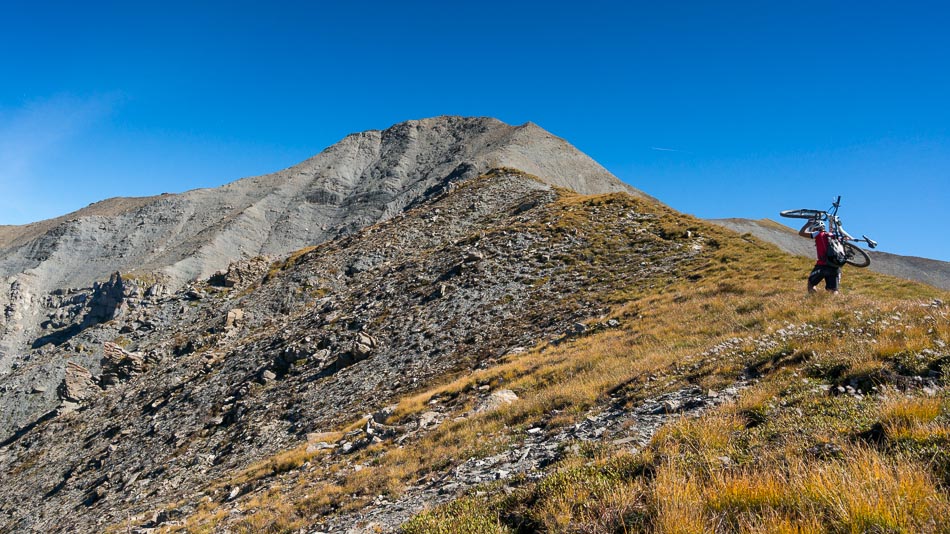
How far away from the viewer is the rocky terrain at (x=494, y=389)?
19.2 feet

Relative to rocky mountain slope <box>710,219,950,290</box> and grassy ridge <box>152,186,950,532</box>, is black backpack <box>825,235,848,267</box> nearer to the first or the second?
grassy ridge <box>152,186,950,532</box>

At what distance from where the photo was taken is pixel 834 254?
50.8 ft

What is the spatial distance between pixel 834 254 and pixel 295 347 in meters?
29.3

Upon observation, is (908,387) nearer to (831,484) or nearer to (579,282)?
(831,484)

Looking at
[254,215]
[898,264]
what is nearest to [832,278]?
[898,264]

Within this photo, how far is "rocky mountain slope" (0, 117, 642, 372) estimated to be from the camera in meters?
72.1

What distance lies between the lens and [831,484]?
4.43 m

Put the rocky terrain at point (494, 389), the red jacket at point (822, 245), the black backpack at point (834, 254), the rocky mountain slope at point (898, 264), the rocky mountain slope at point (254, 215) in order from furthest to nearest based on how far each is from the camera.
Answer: the rocky mountain slope at point (254, 215)
the rocky mountain slope at point (898, 264)
the red jacket at point (822, 245)
the black backpack at point (834, 254)
the rocky terrain at point (494, 389)

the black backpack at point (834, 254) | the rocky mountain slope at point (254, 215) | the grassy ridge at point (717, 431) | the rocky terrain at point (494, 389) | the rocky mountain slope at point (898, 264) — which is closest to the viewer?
the grassy ridge at point (717, 431)

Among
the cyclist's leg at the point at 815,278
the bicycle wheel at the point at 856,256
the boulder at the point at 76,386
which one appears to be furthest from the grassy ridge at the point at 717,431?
the boulder at the point at 76,386

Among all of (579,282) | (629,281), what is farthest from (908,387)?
(579,282)

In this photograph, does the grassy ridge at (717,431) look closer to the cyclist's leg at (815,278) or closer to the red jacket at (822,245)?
the cyclist's leg at (815,278)

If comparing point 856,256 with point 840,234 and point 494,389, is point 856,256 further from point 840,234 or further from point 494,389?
point 494,389

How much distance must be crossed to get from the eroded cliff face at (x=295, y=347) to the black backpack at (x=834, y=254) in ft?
32.8
